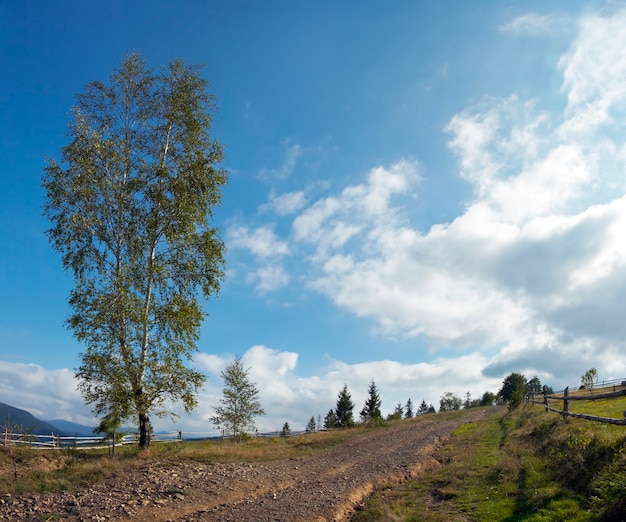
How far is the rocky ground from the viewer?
11477 mm

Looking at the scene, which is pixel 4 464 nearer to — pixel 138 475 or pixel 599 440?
pixel 138 475

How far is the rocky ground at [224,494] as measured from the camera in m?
11.5

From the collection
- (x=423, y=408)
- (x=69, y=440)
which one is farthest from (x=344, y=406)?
(x=423, y=408)

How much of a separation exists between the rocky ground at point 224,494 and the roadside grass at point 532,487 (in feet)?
4.30

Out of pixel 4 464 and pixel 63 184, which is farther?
pixel 63 184

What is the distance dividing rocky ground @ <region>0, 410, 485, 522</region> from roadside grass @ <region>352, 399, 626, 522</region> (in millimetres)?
1311

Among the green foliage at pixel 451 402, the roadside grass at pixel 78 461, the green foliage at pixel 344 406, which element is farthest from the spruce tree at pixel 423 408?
the roadside grass at pixel 78 461

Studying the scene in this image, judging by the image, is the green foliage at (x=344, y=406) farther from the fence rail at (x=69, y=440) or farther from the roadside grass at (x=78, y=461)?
the roadside grass at (x=78, y=461)

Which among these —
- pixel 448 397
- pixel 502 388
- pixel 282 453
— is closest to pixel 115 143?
pixel 282 453

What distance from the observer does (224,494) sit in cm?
1389

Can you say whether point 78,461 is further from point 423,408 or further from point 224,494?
point 423,408

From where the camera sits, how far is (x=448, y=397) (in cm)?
14225

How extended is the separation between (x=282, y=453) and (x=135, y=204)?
16.7 metres

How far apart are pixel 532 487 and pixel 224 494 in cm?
968
